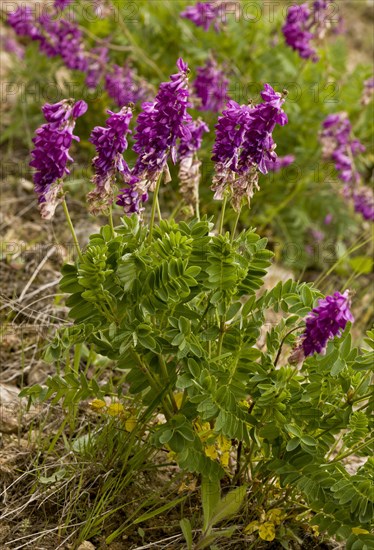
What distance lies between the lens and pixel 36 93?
5.16 meters

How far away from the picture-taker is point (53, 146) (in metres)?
2.36

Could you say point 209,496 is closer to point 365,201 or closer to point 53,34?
point 365,201

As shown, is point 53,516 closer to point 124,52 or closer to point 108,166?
point 108,166

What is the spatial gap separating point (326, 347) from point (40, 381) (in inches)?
52.1

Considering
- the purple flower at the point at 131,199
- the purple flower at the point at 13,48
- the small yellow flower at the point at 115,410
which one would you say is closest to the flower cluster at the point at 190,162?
the purple flower at the point at 131,199

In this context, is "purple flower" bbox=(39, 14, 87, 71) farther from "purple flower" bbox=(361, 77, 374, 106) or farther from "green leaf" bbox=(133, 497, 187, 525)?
"green leaf" bbox=(133, 497, 187, 525)

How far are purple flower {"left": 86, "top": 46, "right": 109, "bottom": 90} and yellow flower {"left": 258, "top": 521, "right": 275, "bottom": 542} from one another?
9.76 feet

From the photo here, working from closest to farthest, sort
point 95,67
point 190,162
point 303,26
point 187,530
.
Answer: point 187,530 → point 190,162 → point 303,26 → point 95,67

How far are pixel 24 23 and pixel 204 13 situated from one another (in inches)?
38.8

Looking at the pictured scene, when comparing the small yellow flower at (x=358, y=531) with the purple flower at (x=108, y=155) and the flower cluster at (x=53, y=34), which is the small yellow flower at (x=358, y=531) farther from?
the flower cluster at (x=53, y=34)

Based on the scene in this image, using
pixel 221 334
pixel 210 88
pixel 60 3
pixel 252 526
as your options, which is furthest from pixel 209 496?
pixel 60 3

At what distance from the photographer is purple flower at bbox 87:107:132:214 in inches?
94.0

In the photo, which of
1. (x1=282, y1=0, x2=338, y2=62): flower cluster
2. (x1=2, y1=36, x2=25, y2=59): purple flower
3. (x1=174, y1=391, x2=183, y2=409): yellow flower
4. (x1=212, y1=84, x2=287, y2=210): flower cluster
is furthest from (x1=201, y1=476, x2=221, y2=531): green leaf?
(x1=2, y1=36, x2=25, y2=59): purple flower

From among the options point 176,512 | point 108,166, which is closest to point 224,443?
point 176,512
